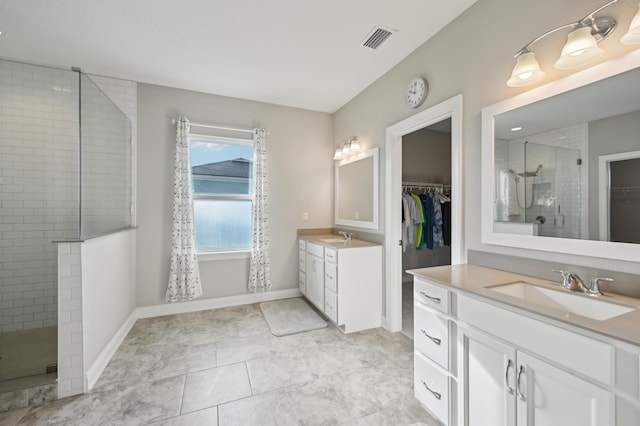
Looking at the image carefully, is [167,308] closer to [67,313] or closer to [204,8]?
[67,313]

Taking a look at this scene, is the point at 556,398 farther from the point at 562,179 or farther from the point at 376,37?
the point at 376,37

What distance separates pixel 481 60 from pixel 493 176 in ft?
2.76

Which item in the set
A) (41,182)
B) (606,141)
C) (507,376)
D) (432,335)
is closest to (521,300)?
(507,376)

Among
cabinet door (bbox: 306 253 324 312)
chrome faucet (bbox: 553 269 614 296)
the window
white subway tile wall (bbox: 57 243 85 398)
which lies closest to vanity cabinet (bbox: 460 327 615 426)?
Answer: chrome faucet (bbox: 553 269 614 296)

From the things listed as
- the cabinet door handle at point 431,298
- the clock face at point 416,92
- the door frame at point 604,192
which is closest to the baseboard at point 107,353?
the cabinet door handle at point 431,298

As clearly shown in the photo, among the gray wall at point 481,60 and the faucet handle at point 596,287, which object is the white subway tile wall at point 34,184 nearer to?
the gray wall at point 481,60

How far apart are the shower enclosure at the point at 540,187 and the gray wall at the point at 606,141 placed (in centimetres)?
5

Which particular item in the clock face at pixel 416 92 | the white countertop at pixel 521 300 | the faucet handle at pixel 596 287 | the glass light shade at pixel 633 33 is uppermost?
the clock face at pixel 416 92

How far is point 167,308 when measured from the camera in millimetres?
3244

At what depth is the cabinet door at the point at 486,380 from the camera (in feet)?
3.67

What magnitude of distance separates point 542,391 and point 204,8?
9.92ft

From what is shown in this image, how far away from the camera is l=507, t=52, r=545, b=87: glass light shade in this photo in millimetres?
1414

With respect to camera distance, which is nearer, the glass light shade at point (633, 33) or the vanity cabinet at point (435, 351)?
the glass light shade at point (633, 33)

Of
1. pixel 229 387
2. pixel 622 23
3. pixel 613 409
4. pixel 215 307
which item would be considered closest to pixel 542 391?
pixel 613 409
